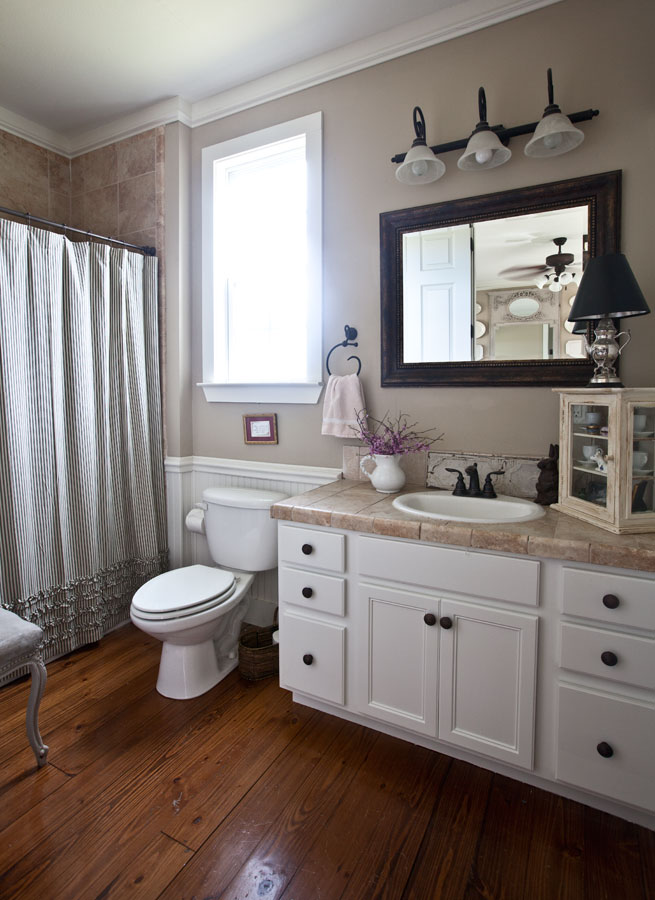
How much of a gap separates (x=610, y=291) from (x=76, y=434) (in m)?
2.21

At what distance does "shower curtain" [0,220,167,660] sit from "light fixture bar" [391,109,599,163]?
4.93 feet

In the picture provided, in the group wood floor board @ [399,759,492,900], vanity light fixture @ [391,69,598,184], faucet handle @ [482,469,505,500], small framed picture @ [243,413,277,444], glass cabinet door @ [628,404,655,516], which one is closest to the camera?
wood floor board @ [399,759,492,900]

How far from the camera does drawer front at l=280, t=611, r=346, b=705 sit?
1.77 meters

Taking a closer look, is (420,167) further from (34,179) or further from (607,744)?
(34,179)

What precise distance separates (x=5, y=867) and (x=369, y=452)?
1705mm

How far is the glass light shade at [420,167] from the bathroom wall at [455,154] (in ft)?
0.30

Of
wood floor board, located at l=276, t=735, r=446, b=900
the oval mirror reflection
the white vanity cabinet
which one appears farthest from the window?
wood floor board, located at l=276, t=735, r=446, b=900

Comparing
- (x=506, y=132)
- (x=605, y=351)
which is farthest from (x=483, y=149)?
(x=605, y=351)

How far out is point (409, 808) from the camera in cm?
147

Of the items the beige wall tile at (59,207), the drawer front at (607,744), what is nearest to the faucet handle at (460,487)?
the drawer front at (607,744)

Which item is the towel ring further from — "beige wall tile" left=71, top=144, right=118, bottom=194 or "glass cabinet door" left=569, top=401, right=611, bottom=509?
"beige wall tile" left=71, top=144, right=118, bottom=194

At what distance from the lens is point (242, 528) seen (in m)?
2.26

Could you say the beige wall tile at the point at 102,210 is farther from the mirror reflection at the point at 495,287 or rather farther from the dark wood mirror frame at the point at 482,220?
the mirror reflection at the point at 495,287

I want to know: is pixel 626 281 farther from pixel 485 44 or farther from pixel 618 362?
pixel 485 44
